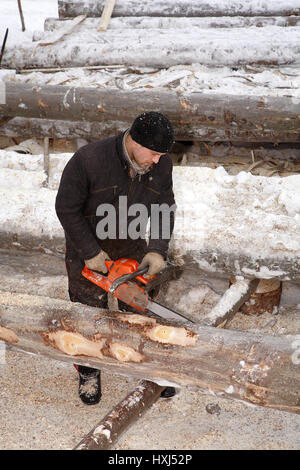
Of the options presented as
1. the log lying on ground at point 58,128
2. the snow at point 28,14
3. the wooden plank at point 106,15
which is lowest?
the log lying on ground at point 58,128

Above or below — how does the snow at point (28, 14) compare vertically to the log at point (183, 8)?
below

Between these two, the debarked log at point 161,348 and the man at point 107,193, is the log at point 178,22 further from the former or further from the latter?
the debarked log at point 161,348

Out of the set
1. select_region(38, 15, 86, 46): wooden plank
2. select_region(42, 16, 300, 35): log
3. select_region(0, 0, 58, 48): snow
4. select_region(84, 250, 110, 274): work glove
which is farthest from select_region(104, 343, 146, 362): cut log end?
select_region(0, 0, 58, 48): snow

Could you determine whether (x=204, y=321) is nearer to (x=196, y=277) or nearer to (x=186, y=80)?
(x=196, y=277)

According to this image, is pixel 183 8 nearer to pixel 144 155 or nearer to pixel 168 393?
pixel 144 155

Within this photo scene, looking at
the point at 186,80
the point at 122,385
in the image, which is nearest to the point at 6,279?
the point at 122,385

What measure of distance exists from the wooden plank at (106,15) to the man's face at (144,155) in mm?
5034

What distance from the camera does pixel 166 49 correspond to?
668 cm

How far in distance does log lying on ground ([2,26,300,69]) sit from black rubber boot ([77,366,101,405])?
4675 mm

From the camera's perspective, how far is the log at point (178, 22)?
280 inches

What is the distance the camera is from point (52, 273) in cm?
495

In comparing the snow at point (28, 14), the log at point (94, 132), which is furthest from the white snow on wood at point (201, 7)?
the log at point (94, 132)

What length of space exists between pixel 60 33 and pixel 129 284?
5541mm

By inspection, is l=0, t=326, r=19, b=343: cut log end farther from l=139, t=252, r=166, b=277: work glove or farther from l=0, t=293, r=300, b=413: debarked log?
l=139, t=252, r=166, b=277: work glove
